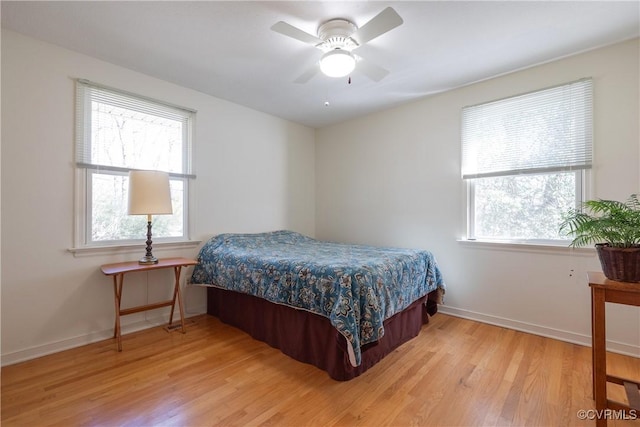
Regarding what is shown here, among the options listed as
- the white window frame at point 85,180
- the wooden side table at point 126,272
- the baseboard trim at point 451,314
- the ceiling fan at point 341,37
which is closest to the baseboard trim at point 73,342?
the baseboard trim at point 451,314

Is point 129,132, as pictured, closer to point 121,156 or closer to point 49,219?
point 121,156

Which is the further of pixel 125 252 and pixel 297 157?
pixel 297 157

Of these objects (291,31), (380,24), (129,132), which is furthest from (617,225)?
(129,132)

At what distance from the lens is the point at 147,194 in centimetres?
250

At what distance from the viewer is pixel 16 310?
2.16 metres

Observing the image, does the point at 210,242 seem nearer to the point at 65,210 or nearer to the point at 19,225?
the point at 65,210

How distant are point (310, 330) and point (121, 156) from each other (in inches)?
92.1

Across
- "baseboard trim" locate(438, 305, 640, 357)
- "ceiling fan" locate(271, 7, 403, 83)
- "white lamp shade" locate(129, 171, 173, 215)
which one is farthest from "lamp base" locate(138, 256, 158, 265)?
"baseboard trim" locate(438, 305, 640, 357)

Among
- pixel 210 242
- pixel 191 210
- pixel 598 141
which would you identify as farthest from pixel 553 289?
pixel 191 210

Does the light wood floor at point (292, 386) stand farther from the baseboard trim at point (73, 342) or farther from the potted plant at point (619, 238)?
the potted plant at point (619, 238)

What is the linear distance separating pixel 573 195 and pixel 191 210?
145 inches

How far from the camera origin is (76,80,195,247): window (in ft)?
8.15

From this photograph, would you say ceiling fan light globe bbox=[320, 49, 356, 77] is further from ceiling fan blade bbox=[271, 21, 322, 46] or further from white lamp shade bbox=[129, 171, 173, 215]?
white lamp shade bbox=[129, 171, 173, 215]

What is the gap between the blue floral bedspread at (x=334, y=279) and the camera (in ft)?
6.08
